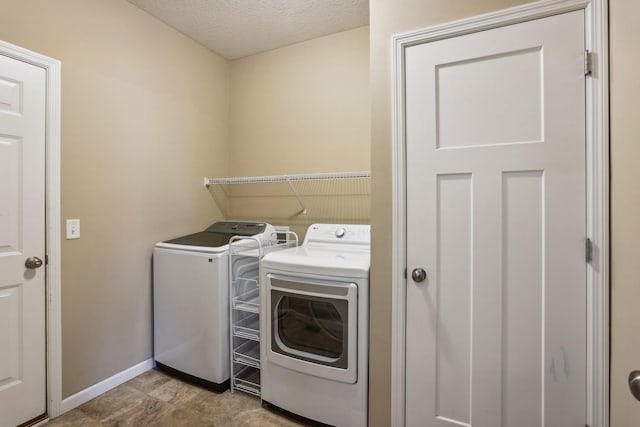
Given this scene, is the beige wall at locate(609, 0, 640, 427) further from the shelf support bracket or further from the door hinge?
the shelf support bracket

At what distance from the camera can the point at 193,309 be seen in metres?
2.05

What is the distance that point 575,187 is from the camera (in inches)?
47.3

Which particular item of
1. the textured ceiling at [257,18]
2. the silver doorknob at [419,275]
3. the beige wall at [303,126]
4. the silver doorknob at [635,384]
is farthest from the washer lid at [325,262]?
the textured ceiling at [257,18]

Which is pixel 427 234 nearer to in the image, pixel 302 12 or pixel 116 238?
pixel 302 12

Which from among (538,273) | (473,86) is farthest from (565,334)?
(473,86)

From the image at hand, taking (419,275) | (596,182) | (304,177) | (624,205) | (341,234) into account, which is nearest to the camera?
(624,205)

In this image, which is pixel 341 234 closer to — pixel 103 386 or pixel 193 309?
pixel 193 309

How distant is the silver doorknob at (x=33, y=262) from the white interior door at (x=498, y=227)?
2.02m

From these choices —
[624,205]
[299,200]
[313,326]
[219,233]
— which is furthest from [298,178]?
[624,205]

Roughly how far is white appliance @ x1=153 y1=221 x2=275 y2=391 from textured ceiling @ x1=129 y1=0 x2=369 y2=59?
1625 millimetres

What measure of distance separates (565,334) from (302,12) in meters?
2.45

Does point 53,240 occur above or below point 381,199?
below

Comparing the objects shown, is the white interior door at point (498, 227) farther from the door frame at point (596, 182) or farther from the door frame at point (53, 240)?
the door frame at point (53, 240)

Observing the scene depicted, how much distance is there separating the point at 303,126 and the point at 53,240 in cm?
187
